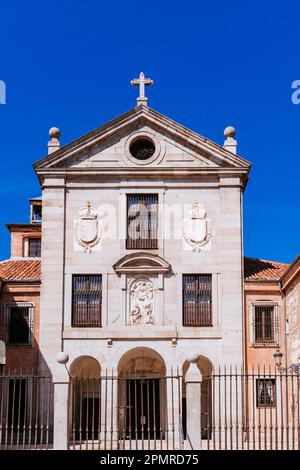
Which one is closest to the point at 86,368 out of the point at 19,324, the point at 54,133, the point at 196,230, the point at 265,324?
the point at 19,324

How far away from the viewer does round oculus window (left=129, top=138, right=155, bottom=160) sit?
39438 millimetres

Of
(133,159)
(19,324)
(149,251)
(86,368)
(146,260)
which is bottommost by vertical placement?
(86,368)

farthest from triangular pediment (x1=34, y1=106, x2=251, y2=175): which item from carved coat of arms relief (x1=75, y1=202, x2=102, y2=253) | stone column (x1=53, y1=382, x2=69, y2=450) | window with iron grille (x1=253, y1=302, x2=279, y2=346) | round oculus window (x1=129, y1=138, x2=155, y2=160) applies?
stone column (x1=53, y1=382, x2=69, y2=450)

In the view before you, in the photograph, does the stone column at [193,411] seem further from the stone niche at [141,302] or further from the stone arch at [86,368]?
the stone arch at [86,368]

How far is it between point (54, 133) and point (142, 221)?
567 cm

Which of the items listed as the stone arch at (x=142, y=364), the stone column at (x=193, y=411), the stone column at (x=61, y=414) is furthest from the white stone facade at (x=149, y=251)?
the stone column at (x=193, y=411)

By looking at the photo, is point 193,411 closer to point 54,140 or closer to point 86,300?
point 86,300

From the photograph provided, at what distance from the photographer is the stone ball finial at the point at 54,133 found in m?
39.7

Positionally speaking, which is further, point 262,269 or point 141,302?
point 262,269

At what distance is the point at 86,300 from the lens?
3791 cm

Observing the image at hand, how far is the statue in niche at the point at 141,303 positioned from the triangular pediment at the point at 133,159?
5.16 m
